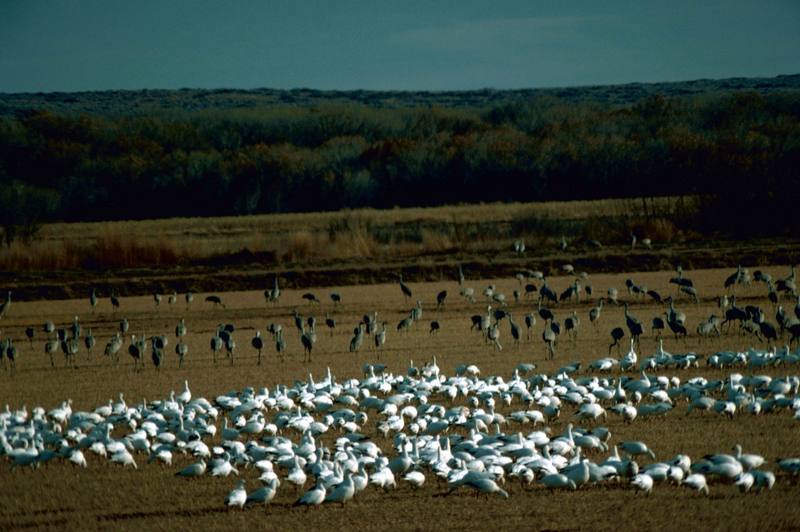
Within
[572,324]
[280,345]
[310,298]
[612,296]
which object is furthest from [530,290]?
[280,345]

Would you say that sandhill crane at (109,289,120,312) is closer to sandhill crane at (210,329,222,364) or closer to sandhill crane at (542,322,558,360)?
sandhill crane at (210,329,222,364)

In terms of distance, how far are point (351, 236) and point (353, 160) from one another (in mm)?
27138

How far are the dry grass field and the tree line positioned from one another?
22270mm

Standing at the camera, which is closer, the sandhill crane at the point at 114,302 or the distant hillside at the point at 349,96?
the sandhill crane at the point at 114,302

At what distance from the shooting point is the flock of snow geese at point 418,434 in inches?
436

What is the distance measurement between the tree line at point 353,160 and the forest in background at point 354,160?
0.08 m

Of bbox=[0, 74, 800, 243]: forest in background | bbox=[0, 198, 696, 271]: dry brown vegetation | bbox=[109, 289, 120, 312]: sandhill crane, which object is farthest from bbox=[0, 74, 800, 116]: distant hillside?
bbox=[109, 289, 120, 312]: sandhill crane

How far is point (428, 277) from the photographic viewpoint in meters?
33.3

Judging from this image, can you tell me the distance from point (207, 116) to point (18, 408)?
6480 cm

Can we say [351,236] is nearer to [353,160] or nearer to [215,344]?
[215,344]

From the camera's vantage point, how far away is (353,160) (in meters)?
66.4

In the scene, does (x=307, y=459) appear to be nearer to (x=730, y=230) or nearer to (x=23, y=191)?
(x=730, y=230)

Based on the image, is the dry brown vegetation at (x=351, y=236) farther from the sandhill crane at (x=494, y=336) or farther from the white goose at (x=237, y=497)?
the white goose at (x=237, y=497)

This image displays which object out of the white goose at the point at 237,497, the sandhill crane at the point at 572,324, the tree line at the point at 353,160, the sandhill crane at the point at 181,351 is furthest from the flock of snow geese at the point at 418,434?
the tree line at the point at 353,160
